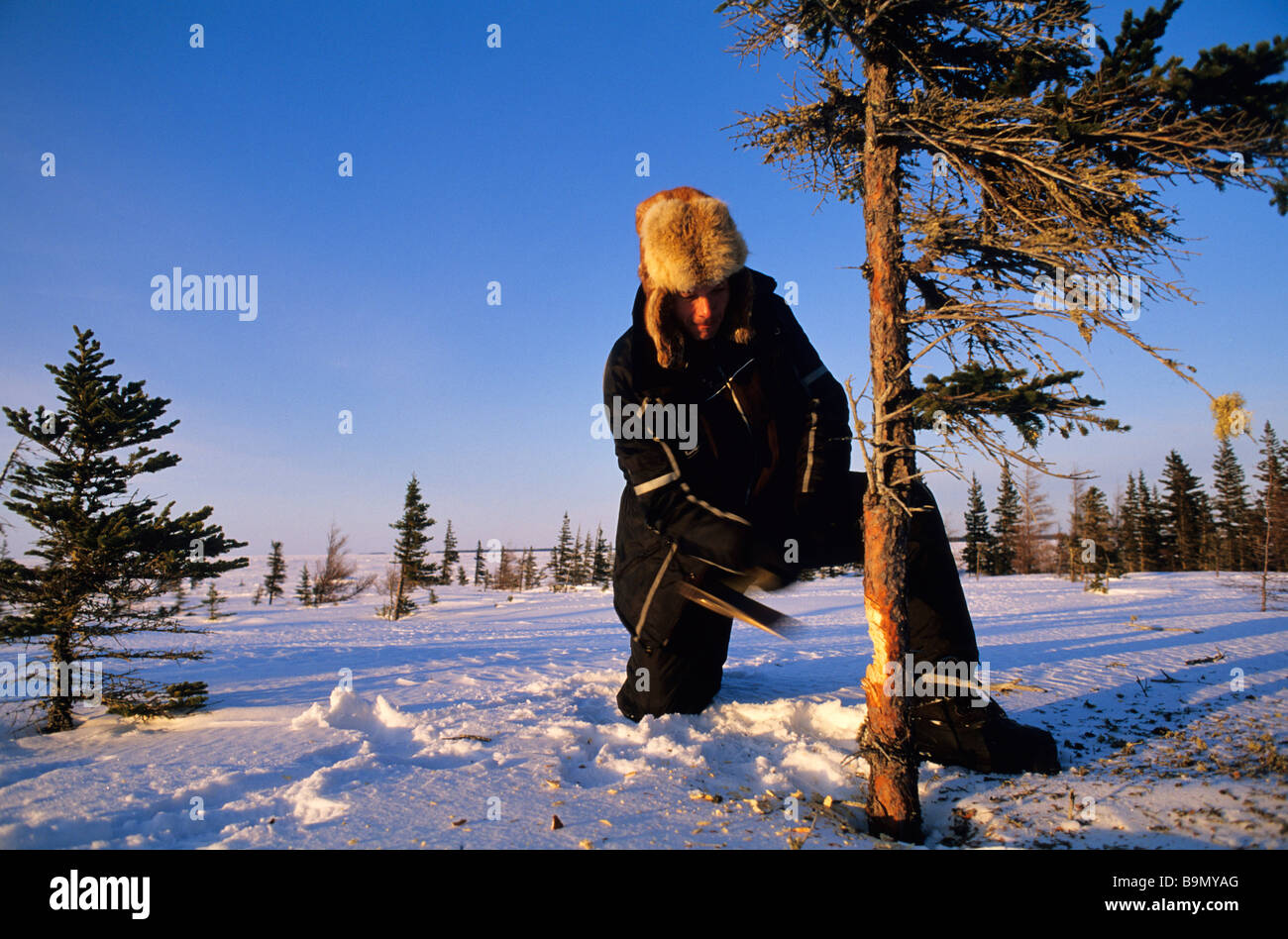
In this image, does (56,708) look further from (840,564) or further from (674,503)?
(840,564)

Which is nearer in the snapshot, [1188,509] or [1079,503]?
[1079,503]

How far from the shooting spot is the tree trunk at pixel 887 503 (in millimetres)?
2848

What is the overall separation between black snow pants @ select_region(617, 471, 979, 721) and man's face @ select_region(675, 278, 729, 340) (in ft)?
5.00

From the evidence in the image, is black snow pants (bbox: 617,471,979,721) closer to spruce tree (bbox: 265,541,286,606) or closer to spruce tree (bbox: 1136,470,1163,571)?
spruce tree (bbox: 1136,470,1163,571)

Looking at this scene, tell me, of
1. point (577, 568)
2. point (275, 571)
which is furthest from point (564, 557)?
point (275, 571)

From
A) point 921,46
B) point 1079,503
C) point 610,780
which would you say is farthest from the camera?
point 1079,503

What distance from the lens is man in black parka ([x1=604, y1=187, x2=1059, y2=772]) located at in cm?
330

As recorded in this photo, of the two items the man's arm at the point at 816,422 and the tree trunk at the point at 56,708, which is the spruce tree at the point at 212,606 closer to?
the tree trunk at the point at 56,708

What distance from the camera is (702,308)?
3.40 metres

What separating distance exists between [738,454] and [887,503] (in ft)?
3.74
